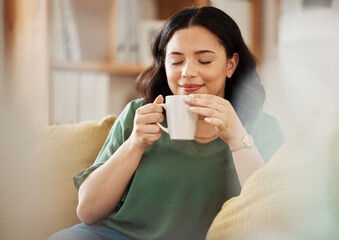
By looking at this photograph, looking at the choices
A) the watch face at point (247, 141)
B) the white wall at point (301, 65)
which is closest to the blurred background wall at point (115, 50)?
the white wall at point (301, 65)

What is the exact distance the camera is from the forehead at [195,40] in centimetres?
63

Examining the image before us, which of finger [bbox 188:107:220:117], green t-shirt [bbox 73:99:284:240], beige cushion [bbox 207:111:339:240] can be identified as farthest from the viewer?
green t-shirt [bbox 73:99:284:240]

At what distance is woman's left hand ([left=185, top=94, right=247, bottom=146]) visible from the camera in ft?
1.86

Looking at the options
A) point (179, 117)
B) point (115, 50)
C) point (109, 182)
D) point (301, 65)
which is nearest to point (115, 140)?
point (109, 182)

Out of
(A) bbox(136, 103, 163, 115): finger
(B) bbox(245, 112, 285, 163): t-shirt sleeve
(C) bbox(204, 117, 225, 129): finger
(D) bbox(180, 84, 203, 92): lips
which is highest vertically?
(D) bbox(180, 84, 203, 92): lips

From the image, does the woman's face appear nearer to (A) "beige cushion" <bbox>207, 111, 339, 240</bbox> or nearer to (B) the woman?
(B) the woman

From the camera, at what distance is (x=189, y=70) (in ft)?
2.04

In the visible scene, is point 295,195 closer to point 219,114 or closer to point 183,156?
point 219,114

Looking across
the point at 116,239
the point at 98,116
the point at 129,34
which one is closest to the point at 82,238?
the point at 116,239

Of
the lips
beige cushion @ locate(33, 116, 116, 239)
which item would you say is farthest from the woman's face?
beige cushion @ locate(33, 116, 116, 239)

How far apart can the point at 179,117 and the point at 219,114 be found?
61 millimetres

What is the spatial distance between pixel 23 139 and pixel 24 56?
13 centimetres

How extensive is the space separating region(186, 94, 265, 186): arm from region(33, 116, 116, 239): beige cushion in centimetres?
33

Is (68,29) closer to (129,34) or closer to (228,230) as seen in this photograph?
(129,34)
